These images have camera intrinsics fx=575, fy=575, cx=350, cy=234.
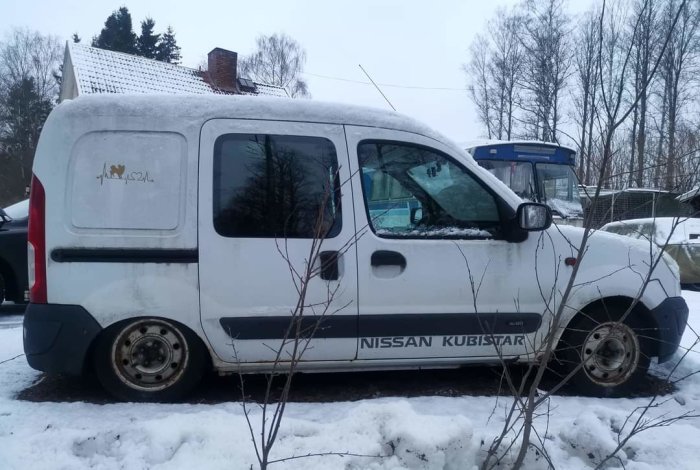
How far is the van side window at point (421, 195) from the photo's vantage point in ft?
12.5

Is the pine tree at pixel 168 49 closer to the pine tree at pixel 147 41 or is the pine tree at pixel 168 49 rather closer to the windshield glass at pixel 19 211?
the pine tree at pixel 147 41

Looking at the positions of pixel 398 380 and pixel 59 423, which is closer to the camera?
Answer: pixel 59 423

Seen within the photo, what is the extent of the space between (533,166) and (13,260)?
9807mm

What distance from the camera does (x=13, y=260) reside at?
743 centimetres

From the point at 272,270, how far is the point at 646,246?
107 inches

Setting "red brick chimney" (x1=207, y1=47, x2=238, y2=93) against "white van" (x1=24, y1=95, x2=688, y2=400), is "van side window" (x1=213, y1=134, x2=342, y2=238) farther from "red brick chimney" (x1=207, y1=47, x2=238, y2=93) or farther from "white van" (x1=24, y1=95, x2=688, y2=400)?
"red brick chimney" (x1=207, y1=47, x2=238, y2=93)

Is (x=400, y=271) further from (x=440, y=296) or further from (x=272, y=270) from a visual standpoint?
(x=272, y=270)

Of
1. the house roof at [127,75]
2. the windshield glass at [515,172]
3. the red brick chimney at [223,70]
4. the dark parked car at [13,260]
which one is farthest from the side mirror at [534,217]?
the red brick chimney at [223,70]

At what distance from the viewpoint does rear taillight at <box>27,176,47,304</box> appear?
3498 mm

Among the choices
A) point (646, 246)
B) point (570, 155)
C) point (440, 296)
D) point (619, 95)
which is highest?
point (570, 155)

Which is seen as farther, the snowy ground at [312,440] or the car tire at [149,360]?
the car tire at [149,360]

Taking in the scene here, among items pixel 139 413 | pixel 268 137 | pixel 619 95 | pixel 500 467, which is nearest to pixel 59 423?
pixel 139 413

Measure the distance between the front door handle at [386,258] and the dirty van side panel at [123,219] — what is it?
1.13m

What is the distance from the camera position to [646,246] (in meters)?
4.20
